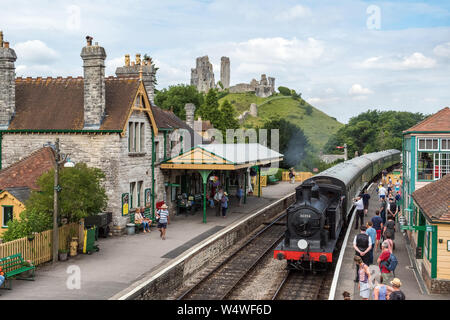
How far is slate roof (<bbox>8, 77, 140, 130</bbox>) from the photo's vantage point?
20.7 meters

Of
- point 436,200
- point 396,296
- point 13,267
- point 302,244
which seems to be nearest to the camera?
point 396,296

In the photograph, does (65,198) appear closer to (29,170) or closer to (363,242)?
(29,170)

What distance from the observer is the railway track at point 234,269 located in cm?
1419

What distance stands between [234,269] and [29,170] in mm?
9163

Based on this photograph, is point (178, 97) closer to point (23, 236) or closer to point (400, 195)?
point (400, 195)

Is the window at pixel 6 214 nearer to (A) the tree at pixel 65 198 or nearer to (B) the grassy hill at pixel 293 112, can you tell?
(A) the tree at pixel 65 198

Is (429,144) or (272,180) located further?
(272,180)

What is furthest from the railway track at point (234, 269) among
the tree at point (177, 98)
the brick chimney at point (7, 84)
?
the tree at point (177, 98)

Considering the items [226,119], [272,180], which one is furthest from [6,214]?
[226,119]

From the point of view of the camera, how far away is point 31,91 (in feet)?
75.4

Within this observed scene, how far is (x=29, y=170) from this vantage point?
62.5 ft

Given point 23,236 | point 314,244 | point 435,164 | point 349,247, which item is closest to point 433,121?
point 435,164

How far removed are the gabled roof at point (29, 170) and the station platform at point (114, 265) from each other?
3.63 m

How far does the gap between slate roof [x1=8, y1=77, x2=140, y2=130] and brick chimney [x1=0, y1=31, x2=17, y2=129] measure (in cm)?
34
